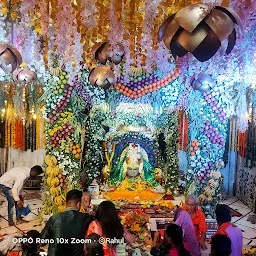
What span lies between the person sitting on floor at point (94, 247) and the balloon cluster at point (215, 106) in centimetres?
405

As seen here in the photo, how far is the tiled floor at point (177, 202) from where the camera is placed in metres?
5.96

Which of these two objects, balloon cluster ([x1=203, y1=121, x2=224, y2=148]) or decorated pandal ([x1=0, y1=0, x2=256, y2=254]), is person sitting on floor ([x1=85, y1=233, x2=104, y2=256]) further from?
balloon cluster ([x1=203, y1=121, x2=224, y2=148])

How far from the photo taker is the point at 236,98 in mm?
8062

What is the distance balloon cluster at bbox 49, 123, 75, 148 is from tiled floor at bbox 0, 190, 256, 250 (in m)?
1.56

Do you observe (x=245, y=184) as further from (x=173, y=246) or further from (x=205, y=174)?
(x=173, y=246)

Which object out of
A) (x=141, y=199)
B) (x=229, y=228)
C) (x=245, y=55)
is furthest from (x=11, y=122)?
(x=229, y=228)

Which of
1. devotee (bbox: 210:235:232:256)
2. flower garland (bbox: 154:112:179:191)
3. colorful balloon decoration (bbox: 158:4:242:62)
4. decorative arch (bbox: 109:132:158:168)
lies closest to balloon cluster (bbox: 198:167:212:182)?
flower garland (bbox: 154:112:179:191)

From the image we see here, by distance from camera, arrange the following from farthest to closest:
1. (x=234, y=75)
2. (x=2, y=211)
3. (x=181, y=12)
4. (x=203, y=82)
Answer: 1. (x=2, y=211)
2. (x=234, y=75)
3. (x=203, y=82)
4. (x=181, y=12)

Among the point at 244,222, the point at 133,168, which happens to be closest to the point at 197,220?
the point at 244,222

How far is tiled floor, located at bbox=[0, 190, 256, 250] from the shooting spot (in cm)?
596

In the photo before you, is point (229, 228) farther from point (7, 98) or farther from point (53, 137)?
point (7, 98)

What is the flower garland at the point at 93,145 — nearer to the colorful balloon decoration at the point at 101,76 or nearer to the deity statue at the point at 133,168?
the deity statue at the point at 133,168

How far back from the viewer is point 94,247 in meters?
2.50

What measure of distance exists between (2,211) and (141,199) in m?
3.08
